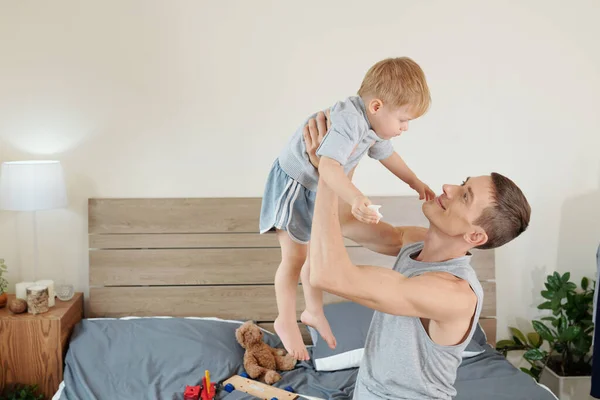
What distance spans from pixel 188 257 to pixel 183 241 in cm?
9

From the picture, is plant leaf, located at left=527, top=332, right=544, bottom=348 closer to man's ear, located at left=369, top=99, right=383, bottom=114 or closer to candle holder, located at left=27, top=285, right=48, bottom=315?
man's ear, located at left=369, top=99, right=383, bottom=114

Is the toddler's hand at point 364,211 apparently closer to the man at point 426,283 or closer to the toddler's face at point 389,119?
the man at point 426,283

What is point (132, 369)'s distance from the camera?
2.63 m

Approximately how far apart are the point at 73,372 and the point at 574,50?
120 inches

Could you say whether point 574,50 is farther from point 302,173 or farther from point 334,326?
point 302,173

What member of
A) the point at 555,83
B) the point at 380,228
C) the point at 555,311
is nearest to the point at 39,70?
the point at 380,228

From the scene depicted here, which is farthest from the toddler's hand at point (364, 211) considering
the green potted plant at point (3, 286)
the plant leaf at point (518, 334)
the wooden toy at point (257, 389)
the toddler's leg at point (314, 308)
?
the plant leaf at point (518, 334)

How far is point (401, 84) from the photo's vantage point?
4.46 feet

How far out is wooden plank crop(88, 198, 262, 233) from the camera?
3.09 meters

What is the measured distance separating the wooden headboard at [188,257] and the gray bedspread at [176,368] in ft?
0.56

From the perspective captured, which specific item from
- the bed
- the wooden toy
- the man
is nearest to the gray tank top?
the man

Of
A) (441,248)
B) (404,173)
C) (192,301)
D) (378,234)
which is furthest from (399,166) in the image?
(192,301)

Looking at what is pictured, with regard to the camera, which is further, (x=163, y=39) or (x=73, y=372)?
(x=163, y=39)

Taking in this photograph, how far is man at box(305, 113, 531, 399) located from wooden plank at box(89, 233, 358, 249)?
157cm
